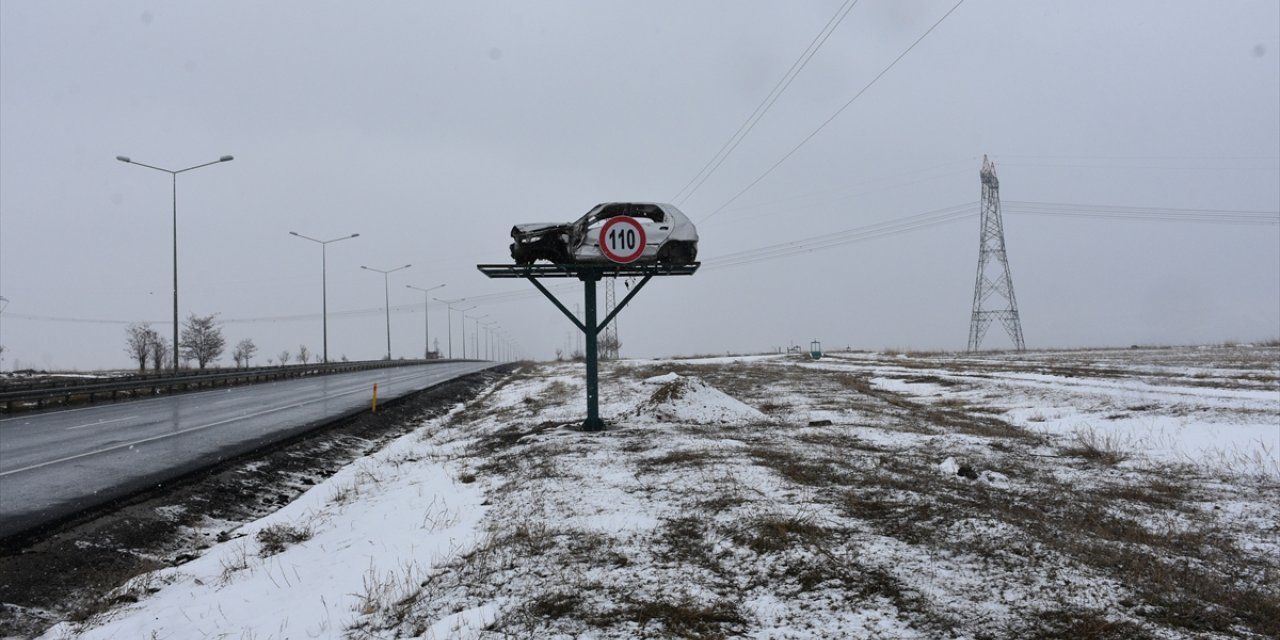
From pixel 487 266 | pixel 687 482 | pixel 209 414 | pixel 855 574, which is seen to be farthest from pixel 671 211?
pixel 209 414

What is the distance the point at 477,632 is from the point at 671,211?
10.4 meters

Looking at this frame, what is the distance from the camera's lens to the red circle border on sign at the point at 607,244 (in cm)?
1272

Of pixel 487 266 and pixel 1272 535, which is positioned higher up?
pixel 487 266

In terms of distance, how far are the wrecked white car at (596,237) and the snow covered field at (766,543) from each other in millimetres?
3481

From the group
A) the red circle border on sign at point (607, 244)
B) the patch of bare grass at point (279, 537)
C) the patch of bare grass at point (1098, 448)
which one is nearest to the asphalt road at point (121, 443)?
the patch of bare grass at point (279, 537)

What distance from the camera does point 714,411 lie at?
→ 48.8 ft

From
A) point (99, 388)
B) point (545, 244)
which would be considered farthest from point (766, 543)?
point (99, 388)

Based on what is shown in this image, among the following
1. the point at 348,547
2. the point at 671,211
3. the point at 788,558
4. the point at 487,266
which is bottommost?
the point at 348,547

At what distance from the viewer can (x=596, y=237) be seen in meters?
12.9

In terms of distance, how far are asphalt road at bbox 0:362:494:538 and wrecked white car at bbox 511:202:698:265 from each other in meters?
7.29

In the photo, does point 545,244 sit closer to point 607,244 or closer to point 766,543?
point 607,244

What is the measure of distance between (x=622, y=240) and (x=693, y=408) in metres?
4.39

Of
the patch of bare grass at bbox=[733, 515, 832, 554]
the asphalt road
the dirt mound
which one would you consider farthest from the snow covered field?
the asphalt road

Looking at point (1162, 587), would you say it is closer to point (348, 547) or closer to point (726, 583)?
point (726, 583)
